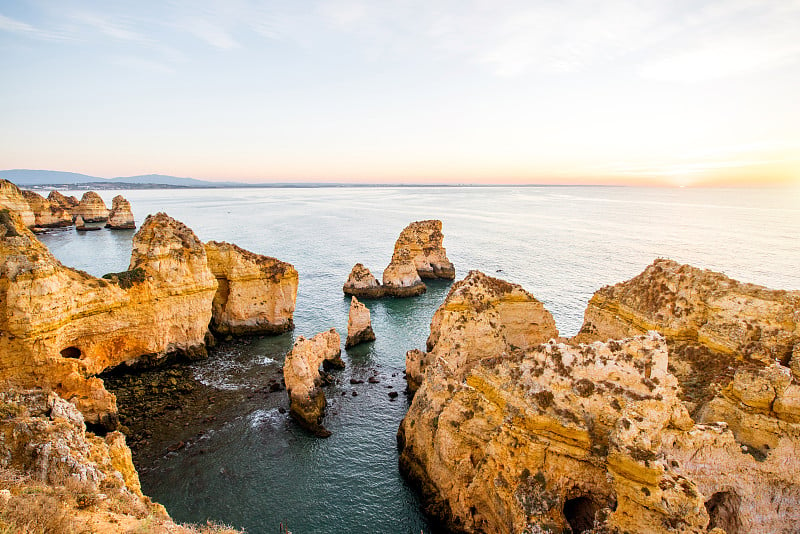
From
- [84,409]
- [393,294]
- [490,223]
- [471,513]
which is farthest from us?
[490,223]

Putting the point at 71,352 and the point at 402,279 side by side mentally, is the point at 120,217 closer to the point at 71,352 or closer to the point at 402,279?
the point at 402,279

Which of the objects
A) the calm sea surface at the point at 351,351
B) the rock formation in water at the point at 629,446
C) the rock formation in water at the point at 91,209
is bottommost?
the calm sea surface at the point at 351,351

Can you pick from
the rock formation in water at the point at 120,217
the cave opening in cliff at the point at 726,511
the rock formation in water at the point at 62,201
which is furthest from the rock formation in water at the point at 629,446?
the rock formation in water at the point at 62,201

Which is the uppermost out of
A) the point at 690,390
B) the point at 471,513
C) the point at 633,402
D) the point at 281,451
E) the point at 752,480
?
the point at 633,402

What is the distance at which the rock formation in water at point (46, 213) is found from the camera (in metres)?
96.6

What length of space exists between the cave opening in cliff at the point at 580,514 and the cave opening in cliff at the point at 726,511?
11.1 feet

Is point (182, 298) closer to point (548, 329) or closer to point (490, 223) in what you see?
point (548, 329)

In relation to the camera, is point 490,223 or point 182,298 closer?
point 182,298

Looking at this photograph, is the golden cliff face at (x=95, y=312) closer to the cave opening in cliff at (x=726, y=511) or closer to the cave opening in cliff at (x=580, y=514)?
the cave opening in cliff at (x=580, y=514)

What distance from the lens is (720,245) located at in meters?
77.5

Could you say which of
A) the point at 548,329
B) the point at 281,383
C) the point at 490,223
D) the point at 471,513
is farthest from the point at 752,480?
the point at 490,223

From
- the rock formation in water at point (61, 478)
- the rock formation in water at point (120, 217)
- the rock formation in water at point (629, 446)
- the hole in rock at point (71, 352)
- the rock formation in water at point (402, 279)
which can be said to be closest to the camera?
the rock formation in water at point (61, 478)

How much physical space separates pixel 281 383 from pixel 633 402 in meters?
22.7

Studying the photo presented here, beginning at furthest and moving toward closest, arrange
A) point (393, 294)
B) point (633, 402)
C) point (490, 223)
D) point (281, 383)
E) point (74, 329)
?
1. point (490, 223)
2. point (393, 294)
3. point (281, 383)
4. point (74, 329)
5. point (633, 402)
